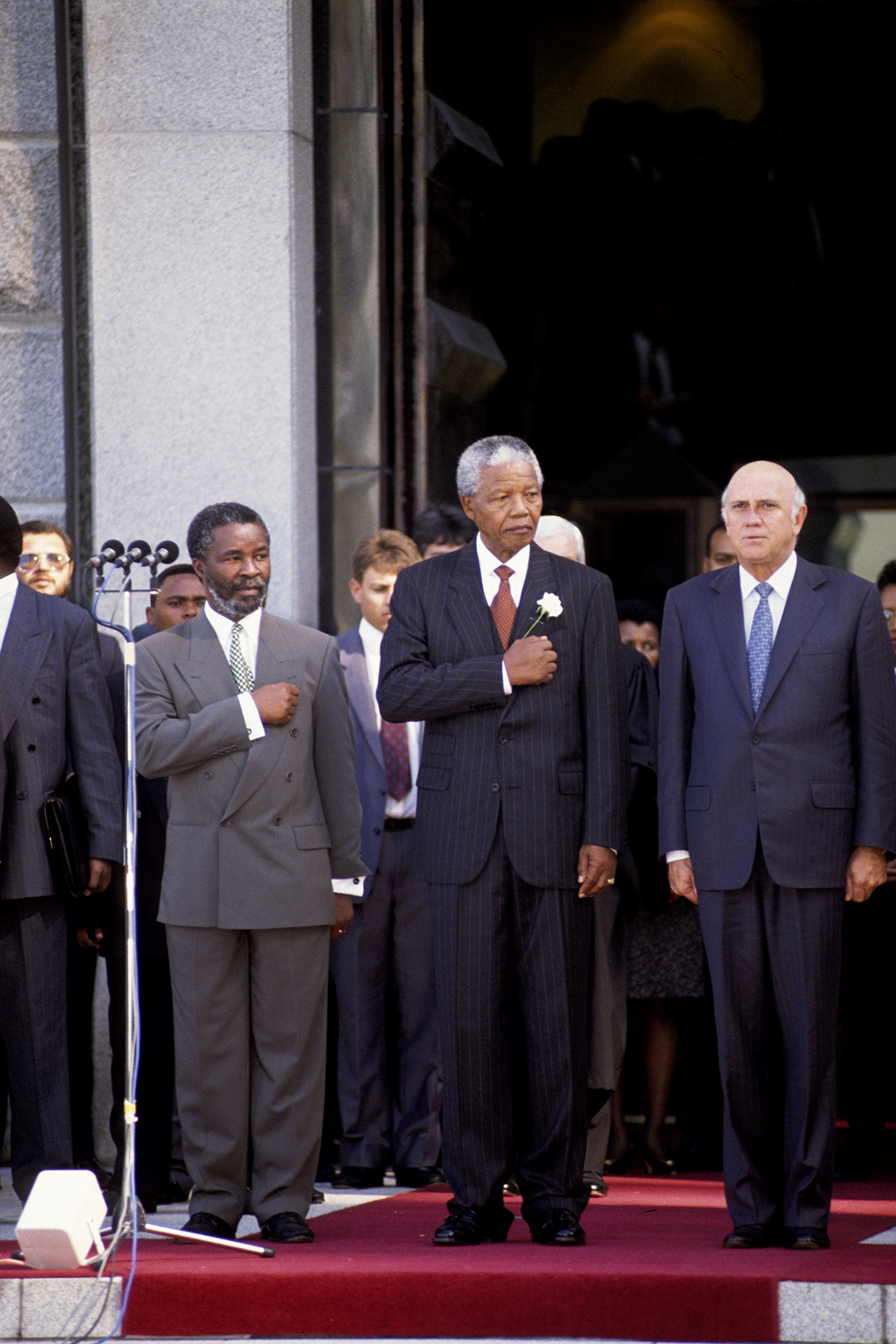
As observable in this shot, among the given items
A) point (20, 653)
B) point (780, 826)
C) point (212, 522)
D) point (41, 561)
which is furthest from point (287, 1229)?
point (41, 561)

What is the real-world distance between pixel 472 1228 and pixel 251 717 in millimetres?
1482

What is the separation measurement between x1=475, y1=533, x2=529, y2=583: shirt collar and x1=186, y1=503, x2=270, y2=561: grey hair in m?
0.62

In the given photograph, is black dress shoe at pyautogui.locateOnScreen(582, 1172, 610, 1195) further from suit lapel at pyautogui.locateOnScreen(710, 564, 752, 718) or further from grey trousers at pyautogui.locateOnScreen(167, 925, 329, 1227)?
suit lapel at pyautogui.locateOnScreen(710, 564, 752, 718)

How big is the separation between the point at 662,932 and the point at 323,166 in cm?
333

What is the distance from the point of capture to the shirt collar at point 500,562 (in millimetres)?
5438

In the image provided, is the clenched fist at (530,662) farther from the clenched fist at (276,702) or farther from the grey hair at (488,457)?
the clenched fist at (276,702)

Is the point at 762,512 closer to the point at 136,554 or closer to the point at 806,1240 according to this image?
the point at 136,554

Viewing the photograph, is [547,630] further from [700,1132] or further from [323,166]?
[323,166]

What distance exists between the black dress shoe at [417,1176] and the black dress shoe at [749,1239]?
1878 mm

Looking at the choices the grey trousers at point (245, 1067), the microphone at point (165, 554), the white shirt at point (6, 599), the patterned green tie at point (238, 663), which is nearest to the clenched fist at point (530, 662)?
the patterned green tie at point (238, 663)

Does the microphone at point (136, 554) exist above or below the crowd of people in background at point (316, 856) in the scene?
above

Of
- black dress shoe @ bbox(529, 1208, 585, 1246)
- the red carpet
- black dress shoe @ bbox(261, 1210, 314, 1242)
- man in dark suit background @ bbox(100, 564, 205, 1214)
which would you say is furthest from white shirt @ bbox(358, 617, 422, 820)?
the red carpet

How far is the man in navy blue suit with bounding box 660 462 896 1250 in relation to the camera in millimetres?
5113

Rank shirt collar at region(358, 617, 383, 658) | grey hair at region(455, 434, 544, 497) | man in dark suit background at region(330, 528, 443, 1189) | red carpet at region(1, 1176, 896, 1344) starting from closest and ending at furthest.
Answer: red carpet at region(1, 1176, 896, 1344) < grey hair at region(455, 434, 544, 497) < man in dark suit background at region(330, 528, 443, 1189) < shirt collar at region(358, 617, 383, 658)
